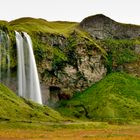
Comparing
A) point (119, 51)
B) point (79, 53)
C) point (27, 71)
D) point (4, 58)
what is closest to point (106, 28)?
point (119, 51)

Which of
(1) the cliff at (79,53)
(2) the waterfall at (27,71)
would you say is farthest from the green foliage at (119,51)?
(2) the waterfall at (27,71)

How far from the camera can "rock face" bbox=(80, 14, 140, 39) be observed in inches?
7165

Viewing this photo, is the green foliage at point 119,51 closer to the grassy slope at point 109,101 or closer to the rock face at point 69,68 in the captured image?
the rock face at point 69,68

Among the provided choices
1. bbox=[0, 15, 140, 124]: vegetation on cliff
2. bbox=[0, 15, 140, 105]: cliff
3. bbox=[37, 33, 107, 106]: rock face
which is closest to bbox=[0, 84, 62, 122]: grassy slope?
bbox=[0, 15, 140, 124]: vegetation on cliff

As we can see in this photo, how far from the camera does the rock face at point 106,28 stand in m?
182

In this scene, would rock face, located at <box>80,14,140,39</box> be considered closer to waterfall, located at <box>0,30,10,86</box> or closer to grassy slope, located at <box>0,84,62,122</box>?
waterfall, located at <box>0,30,10,86</box>

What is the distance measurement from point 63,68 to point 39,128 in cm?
6570

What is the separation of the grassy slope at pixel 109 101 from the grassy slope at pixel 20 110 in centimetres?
2131

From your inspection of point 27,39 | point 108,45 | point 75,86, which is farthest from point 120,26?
point 27,39

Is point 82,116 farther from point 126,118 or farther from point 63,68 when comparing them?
point 63,68

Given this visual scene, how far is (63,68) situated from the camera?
15900cm

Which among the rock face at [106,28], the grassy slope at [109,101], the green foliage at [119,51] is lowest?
the grassy slope at [109,101]

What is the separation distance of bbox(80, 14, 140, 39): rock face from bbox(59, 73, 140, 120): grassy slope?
66.6 feet

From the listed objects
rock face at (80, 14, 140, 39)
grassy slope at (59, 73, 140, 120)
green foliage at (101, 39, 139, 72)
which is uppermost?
rock face at (80, 14, 140, 39)
